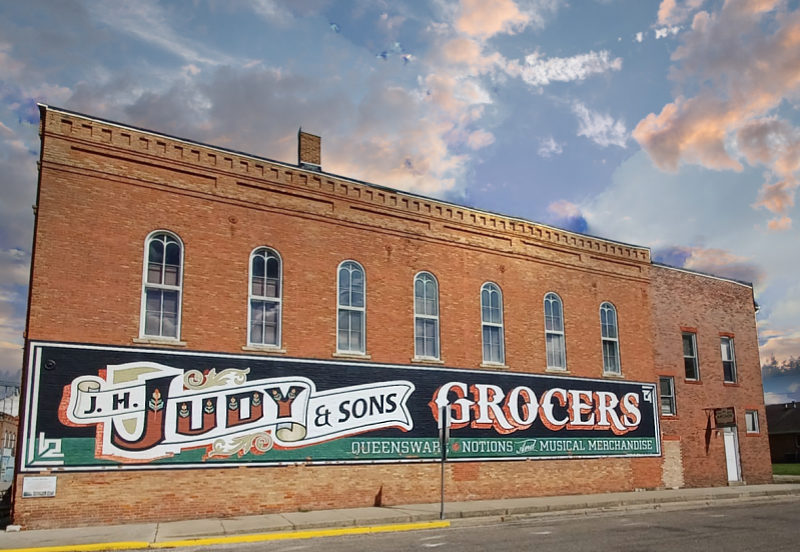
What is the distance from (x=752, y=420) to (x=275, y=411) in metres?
22.3

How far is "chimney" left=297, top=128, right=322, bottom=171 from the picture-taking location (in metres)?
22.6

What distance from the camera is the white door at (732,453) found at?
28797 millimetres

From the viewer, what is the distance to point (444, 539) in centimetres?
1390

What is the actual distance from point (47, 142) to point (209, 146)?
385 centimetres

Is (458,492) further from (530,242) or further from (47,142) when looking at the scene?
(47,142)

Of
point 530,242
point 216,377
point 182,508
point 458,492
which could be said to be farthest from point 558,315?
point 182,508

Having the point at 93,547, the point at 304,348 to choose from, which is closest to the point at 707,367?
the point at 304,348

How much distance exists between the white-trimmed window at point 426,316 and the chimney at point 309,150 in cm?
486

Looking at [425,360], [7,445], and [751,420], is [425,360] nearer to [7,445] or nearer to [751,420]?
[751,420]

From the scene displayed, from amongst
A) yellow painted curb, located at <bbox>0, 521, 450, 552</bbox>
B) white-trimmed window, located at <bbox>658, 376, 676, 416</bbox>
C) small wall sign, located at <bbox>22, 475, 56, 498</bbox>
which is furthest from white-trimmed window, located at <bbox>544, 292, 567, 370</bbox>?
small wall sign, located at <bbox>22, 475, 56, 498</bbox>

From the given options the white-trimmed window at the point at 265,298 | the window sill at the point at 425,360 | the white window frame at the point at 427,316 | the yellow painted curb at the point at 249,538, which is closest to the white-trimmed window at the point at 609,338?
the white window frame at the point at 427,316

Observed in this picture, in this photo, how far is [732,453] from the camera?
29.1 m

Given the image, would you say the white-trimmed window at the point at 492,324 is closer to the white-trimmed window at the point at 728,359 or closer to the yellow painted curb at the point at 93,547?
the white-trimmed window at the point at 728,359

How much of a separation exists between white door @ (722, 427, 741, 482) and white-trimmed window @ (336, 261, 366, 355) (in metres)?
17.2
